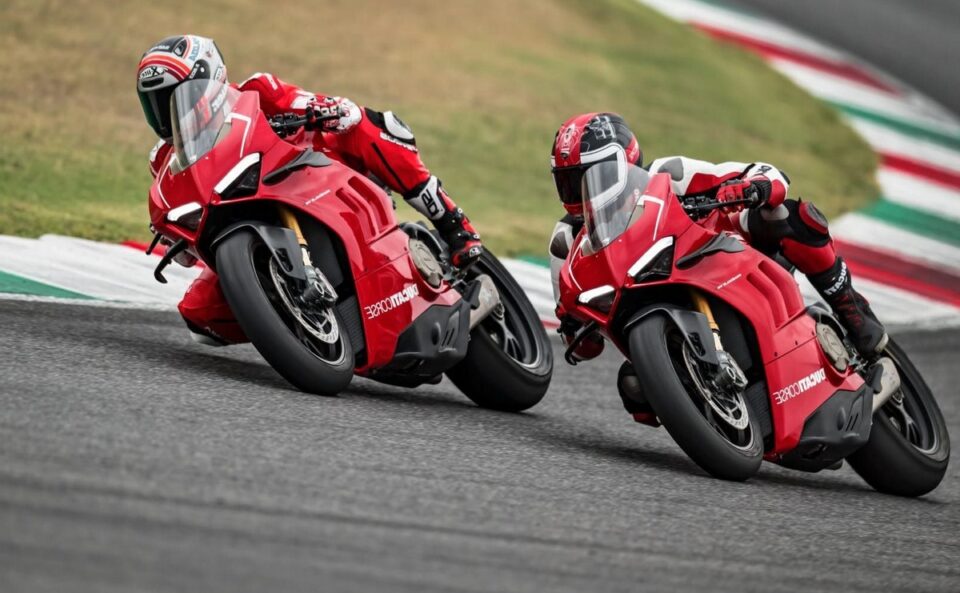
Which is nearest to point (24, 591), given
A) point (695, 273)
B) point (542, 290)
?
point (695, 273)

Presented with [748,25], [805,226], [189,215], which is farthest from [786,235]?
[748,25]

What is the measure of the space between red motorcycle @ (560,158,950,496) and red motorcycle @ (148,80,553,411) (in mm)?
645

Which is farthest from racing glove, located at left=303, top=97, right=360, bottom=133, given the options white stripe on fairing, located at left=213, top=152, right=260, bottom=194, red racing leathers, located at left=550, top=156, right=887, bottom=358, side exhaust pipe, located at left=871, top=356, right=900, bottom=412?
side exhaust pipe, located at left=871, top=356, right=900, bottom=412

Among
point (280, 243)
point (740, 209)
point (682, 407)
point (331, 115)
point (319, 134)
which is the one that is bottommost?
point (682, 407)

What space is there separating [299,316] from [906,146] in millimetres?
9550

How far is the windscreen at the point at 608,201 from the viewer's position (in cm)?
600

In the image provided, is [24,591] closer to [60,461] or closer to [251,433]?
[60,461]

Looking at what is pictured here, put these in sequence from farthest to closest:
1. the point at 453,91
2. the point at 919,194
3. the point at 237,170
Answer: the point at 453,91 → the point at 919,194 → the point at 237,170

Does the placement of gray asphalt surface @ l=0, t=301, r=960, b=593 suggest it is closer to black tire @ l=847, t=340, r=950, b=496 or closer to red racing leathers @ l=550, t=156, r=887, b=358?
black tire @ l=847, t=340, r=950, b=496

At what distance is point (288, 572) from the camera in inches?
149

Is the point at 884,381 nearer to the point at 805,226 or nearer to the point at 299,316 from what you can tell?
the point at 805,226

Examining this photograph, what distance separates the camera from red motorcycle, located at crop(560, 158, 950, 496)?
19.0ft

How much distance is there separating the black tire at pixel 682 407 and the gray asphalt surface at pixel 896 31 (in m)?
10.7

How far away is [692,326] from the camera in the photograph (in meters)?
5.81
